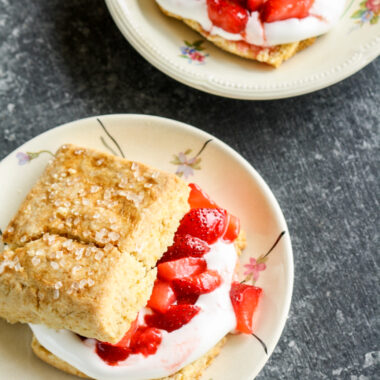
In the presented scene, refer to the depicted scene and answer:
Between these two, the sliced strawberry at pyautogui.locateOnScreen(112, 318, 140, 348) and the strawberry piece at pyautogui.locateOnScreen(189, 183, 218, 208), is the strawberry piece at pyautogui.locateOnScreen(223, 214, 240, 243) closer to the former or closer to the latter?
the strawberry piece at pyautogui.locateOnScreen(189, 183, 218, 208)

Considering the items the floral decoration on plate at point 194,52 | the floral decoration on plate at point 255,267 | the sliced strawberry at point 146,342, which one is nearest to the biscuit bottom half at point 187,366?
the sliced strawberry at point 146,342

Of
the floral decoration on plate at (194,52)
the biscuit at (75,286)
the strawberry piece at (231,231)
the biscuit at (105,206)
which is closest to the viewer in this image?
the biscuit at (75,286)

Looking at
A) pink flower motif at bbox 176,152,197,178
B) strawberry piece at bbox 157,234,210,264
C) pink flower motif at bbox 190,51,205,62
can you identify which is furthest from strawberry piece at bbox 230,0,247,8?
strawberry piece at bbox 157,234,210,264

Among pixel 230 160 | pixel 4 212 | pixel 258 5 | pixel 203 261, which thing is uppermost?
pixel 258 5

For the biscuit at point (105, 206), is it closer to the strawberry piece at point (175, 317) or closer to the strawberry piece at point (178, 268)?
the strawberry piece at point (178, 268)

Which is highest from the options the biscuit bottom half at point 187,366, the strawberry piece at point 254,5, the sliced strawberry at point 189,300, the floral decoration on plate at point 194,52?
the strawberry piece at point 254,5

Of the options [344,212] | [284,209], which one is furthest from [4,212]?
[344,212]

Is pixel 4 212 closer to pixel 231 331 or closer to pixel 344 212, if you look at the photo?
pixel 231 331
